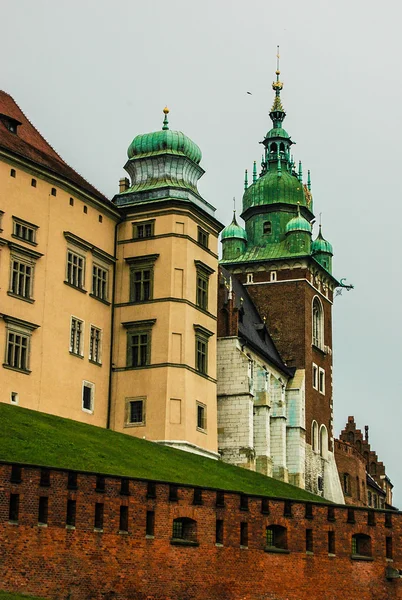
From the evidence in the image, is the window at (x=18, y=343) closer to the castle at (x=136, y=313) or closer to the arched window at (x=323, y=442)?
the castle at (x=136, y=313)

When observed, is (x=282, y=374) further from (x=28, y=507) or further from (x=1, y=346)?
(x=28, y=507)

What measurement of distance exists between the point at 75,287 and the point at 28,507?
23.7 m

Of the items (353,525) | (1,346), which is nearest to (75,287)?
(1,346)

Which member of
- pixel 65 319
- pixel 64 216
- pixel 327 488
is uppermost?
pixel 64 216

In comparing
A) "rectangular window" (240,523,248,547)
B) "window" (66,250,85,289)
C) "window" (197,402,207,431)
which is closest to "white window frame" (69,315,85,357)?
"window" (66,250,85,289)

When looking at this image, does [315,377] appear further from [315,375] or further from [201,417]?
[201,417]

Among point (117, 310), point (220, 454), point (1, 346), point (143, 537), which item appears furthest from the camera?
point (220, 454)

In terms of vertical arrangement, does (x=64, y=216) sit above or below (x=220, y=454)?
above

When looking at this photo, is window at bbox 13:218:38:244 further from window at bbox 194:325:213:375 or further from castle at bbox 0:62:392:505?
window at bbox 194:325:213:375

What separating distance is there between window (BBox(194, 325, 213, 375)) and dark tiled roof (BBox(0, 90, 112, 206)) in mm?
8094

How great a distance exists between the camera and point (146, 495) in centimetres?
4422

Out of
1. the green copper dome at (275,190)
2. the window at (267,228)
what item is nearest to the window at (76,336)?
the window at (267,228)

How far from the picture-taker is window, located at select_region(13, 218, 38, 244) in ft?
197

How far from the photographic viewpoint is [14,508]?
40.9 m
